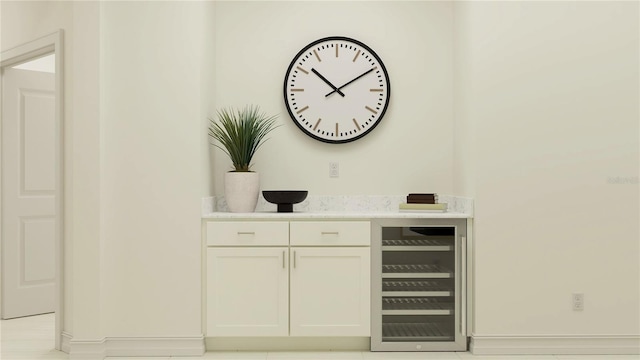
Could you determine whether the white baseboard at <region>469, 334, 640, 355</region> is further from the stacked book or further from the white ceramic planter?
the white ceramic planter

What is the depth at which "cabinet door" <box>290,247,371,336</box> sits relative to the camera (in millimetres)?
3330

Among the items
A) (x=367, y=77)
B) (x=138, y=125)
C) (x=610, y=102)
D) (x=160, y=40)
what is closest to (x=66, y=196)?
(x=138, y=125)

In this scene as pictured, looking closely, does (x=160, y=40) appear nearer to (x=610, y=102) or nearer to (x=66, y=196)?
(x=66, y=196)

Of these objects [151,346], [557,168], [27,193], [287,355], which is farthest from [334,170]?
[27,193]

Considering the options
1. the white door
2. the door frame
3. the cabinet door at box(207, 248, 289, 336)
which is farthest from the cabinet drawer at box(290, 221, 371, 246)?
the white door

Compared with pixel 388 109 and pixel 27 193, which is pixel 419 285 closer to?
pixel 388 109

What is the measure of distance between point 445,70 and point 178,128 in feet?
5.92

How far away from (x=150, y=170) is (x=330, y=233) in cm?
110

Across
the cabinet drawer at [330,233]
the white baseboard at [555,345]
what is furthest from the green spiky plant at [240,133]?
the white baseboard at [555,345]

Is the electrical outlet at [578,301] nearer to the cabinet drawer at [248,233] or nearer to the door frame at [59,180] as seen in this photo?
the cabinet drawer at [248,233]

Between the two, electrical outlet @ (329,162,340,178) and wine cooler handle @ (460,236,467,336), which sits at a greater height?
electrical outlet @ (329,162,340,178)

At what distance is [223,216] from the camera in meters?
3.34

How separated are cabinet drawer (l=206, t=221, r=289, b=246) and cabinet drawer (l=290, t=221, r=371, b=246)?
0.07 metres

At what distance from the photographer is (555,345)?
3.33 meters
